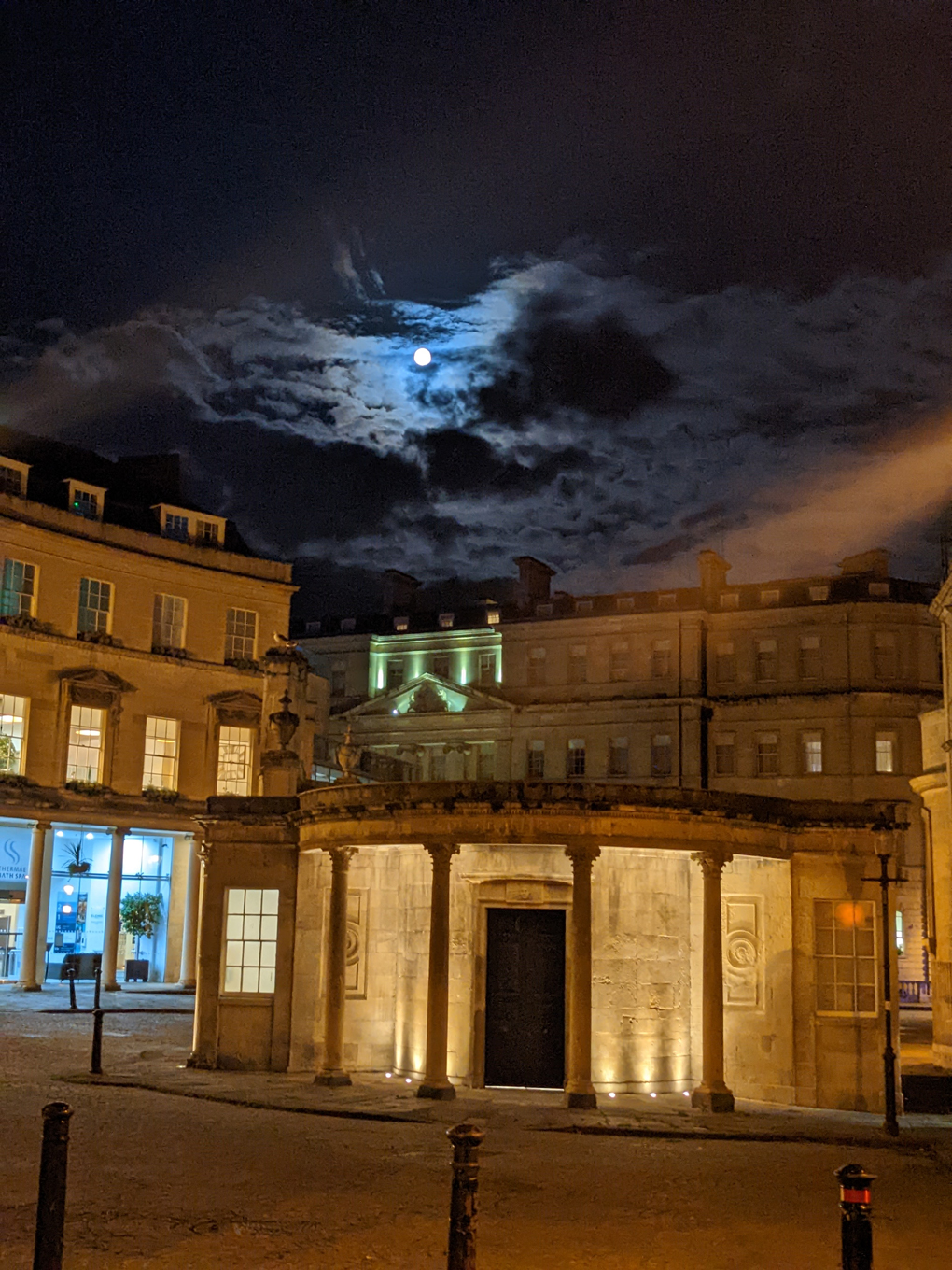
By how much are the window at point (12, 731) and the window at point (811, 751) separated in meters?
36.2

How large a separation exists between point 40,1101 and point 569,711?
48.7 m

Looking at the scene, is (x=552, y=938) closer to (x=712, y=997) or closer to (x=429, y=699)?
(x=712, y=997)

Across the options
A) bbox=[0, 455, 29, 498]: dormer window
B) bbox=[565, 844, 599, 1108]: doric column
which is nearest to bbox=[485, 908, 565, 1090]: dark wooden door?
bbox=[565, 844, 599, 1108]: doric column

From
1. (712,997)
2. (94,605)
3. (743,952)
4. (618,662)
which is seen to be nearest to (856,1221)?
(712,997)

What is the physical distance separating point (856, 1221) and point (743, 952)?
1352 centimetres

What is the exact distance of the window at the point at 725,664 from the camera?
62875mm

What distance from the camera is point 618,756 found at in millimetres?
63656

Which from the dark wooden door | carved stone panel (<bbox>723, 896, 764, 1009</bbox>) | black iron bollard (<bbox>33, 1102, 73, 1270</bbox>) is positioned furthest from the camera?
carved stone panel (<bbox>723, 896, 764, 1009</bbox>)

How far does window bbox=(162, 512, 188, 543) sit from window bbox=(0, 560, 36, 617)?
571 centimetres

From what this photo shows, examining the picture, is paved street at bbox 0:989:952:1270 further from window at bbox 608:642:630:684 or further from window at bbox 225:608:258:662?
window at bbox 608:642:630:684

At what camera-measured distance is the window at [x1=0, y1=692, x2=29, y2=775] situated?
37.9 meters


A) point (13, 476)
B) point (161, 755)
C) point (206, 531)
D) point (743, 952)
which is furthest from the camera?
point (206, 531)

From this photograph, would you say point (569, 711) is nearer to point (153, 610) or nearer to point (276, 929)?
point (153, 610)

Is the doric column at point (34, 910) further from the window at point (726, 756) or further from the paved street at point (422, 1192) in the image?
the window at point (726, 756)
